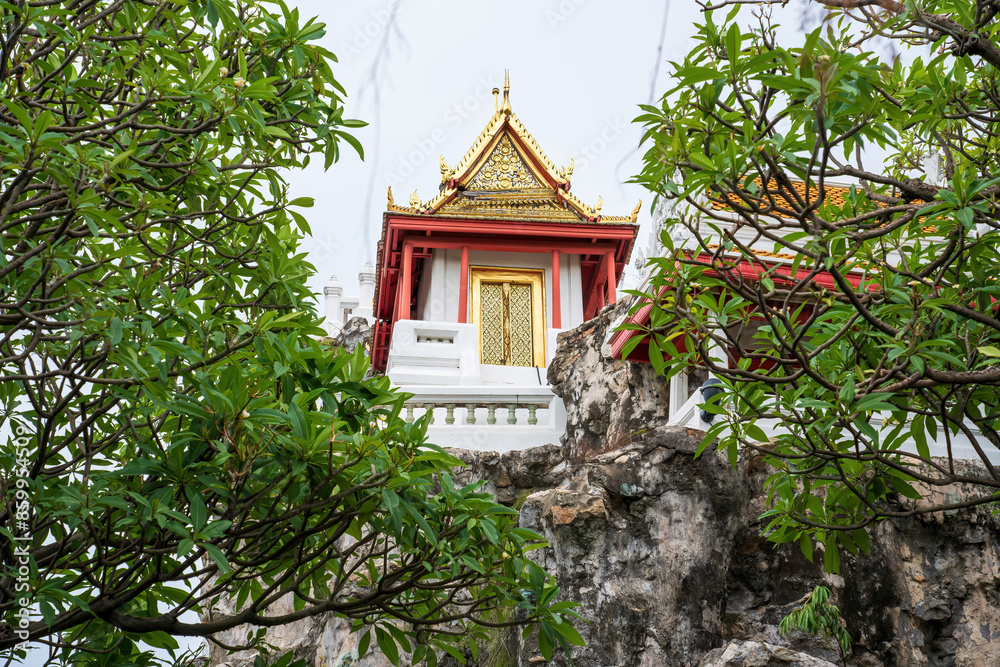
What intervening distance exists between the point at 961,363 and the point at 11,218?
4.54 m

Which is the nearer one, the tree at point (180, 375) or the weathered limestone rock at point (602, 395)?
the tree at point (180, 375)

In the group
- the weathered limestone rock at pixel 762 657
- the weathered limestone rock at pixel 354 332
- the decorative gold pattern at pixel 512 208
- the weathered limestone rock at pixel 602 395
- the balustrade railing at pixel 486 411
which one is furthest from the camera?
the weathered limestone rock at pixel 354 332

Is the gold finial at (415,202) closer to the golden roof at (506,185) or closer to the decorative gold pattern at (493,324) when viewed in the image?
the golden roof at (506,185)

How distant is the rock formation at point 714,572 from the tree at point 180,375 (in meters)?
2.88

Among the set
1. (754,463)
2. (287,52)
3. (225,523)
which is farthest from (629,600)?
(287,52)

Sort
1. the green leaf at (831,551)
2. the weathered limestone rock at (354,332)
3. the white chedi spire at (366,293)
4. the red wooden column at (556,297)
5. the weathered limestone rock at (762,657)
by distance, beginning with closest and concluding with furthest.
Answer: the green leaf at (831,551) < the weathered limestone rock at (762,657) < the red wooden column at (556,297) < the weathered limestone rock at (354,332) < the white chedi spire at (366,293)

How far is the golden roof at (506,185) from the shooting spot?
20734 millimetres

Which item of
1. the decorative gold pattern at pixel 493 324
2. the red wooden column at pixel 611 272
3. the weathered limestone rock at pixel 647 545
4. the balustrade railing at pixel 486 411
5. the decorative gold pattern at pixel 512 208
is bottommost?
the weathered limestone rock at pixel 647 545

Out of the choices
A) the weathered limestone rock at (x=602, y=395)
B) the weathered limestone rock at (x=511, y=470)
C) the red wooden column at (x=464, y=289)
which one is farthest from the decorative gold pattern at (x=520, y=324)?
the weathered limestone rock at (x=511, y=470)

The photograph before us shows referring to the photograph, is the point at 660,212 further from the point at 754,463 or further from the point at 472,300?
the point at 472,300

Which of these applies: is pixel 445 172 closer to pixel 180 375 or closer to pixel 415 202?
pixel 415 202

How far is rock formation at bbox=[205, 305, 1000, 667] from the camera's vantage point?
7.51 metres

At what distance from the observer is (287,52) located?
4.77 meters

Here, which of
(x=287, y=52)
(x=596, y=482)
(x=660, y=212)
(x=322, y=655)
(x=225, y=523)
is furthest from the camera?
(x=660, y=212)
